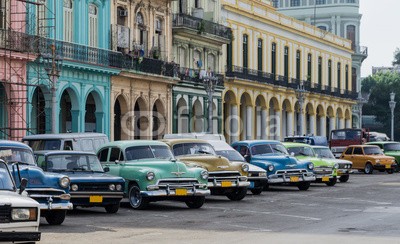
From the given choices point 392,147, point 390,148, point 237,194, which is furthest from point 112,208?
point 392,147

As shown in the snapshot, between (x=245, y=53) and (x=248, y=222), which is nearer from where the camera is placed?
(x=248, y=222)

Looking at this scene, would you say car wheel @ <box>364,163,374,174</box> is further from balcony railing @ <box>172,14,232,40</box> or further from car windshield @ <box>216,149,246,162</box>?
car windshield @ <box>216,149,246,162</box>

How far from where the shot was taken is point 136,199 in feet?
82.0

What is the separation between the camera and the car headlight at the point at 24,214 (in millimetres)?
14523

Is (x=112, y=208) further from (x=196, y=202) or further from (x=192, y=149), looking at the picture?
(x=192, y=149)

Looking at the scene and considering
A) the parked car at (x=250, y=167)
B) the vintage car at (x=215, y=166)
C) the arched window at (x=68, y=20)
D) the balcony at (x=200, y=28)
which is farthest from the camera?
the balcony at (x=200, y=28)

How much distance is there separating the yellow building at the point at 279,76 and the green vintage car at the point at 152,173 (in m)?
37.0

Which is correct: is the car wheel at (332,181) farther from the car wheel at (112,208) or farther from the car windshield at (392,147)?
the car windshield at (392,147)

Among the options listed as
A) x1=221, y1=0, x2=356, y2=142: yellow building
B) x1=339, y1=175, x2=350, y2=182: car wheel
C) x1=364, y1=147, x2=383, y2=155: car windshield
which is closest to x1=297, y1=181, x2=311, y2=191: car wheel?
x1=339, y1=175, x2=350, y2=182: car wheel

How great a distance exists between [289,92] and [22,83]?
37.1 m

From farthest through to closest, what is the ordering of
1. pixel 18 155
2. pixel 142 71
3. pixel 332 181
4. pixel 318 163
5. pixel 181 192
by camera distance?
pixel 142 71, pixel 332 181, pixel 318 163, pixel 181 192, pixel 18 155

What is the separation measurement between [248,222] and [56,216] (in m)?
4.13

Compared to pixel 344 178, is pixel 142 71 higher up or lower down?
higher up

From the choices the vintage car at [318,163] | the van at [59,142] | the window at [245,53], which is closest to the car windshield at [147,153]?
the van at [59,142]
